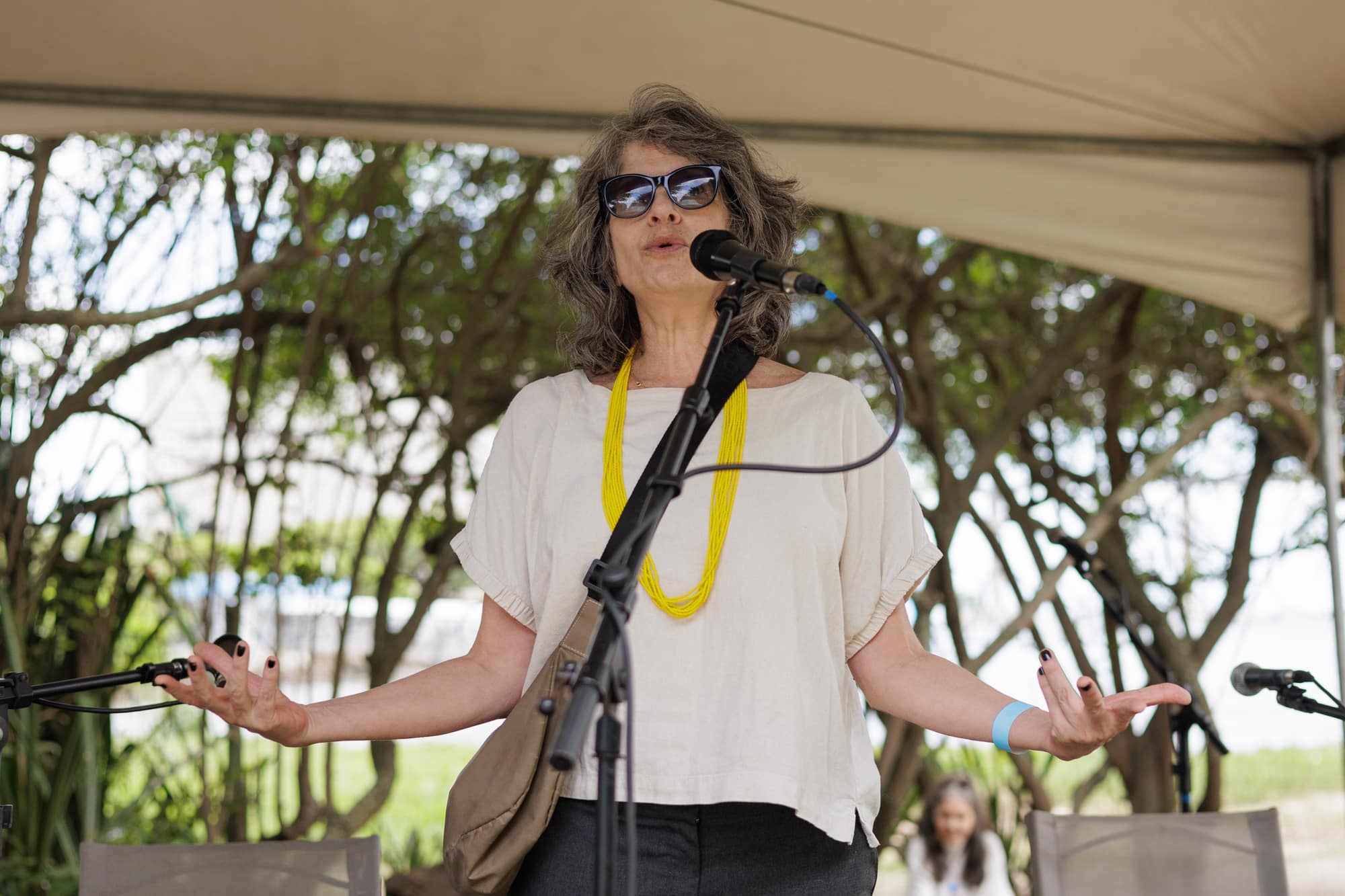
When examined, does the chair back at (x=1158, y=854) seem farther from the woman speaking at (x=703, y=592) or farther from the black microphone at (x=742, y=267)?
the black microphone at (x=742, y=267)

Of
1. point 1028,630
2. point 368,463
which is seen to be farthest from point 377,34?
point 1028,630

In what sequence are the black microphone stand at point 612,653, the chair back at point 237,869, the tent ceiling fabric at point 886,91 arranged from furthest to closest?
the tent ceiling fabric at point 886,91, the chair back at point 237,869, the black microphone stand at point 612,653

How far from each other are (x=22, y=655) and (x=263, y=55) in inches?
90.7

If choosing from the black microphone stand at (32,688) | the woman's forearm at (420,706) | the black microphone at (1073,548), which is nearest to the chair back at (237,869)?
the black microphone stand at (32,688)

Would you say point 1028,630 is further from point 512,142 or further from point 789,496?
point 789,496

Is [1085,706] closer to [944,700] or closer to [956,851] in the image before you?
[944,700]

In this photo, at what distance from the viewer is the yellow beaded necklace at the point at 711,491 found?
146cm

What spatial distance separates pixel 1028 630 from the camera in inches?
228

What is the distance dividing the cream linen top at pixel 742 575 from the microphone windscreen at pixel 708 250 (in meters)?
0.24

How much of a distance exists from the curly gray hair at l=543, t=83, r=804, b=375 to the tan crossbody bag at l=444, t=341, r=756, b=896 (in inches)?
12.9

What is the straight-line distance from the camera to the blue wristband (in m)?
1.43

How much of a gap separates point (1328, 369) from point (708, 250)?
2463 mm

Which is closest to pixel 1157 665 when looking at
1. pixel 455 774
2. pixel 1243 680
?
pixel 1243 680

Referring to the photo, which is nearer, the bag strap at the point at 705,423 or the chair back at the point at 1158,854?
the bag strap at the point at 705,423
